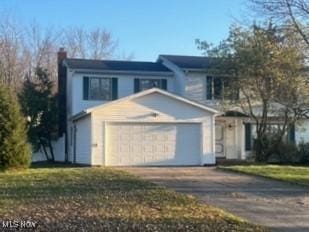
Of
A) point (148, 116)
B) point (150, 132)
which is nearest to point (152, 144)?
point (150, 132)

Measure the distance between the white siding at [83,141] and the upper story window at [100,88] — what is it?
6.60ft

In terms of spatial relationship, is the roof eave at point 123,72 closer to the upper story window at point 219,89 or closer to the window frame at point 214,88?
the window frame at point 214,88

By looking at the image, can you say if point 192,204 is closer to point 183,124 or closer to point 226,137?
point 183,124

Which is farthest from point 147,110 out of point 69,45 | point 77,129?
point 69,45

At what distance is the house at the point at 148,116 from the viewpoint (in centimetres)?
2819

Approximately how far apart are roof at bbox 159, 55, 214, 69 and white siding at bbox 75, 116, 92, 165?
710cm

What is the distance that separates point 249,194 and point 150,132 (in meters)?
12.6

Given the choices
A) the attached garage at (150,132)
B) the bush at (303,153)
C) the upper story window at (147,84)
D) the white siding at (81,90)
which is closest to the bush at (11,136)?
the attached garage at (150,132)

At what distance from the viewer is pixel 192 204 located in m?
13.8

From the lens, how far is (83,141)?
29.7 metres

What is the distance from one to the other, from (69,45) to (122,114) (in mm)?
32539

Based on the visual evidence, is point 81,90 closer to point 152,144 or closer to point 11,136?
point 152,144

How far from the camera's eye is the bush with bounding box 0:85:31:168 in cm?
2316

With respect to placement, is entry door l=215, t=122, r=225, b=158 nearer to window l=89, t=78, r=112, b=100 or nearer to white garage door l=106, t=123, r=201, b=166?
white garage door l=106, t=123, r=201, b=166
